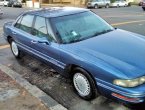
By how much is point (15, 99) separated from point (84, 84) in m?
1.33

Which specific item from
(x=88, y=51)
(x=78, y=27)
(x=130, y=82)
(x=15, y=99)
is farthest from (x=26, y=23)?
(x=130, y=82)

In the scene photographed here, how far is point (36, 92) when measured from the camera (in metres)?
5.30

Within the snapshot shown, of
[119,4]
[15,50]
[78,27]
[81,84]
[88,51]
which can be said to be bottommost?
[119,4]

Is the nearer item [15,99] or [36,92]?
[15,99]

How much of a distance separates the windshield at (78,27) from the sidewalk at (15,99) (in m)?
1.30

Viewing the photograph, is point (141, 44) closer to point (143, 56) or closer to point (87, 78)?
point (143, 56)

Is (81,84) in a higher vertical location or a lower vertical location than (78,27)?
lower

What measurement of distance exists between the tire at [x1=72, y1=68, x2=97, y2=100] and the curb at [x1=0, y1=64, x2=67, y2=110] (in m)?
0.49

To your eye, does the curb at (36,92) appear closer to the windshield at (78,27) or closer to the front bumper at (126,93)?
the front bumper at (126,93)

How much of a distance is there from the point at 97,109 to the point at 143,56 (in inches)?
47.3

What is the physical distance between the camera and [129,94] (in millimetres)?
4023

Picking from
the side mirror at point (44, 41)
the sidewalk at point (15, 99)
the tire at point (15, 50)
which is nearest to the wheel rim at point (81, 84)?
the sidewalk at point (15, 99)

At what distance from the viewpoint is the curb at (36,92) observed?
15.6 ft

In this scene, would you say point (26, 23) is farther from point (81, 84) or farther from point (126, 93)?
point (126, 93)
